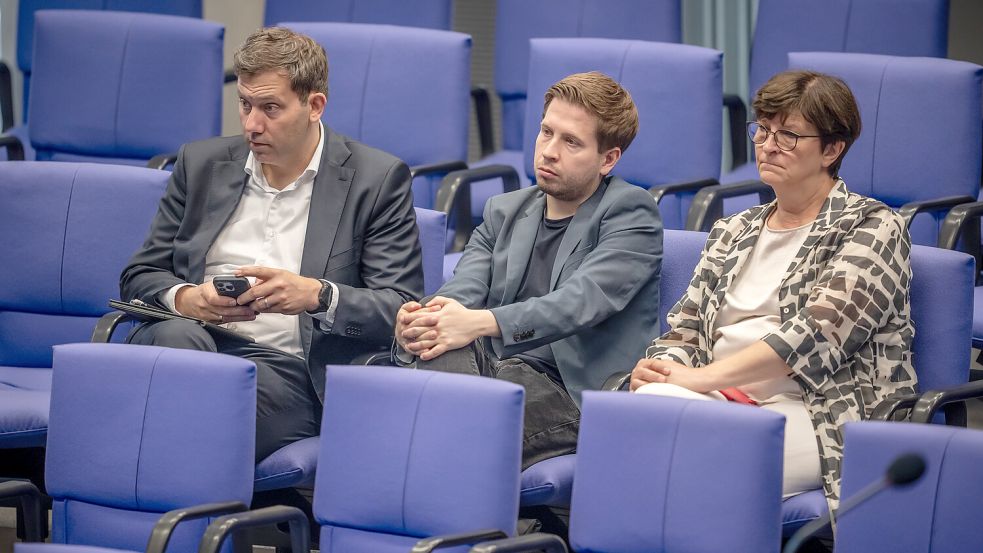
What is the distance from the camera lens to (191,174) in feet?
9.21

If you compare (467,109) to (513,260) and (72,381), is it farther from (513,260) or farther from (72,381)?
(72,381)

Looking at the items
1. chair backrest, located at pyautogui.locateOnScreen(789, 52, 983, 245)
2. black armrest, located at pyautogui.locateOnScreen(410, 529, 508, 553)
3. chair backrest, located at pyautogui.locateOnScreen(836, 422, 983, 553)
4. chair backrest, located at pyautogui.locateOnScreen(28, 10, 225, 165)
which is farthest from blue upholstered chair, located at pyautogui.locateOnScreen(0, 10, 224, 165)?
chair backrest, located at pyautogui.locateOnScreen(836, 422, 983, 553)

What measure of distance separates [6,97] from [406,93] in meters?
1.43

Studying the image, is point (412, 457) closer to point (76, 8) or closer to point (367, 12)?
point (367, 12)

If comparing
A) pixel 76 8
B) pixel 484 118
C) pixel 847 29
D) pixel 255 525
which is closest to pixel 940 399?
pixel 255 525

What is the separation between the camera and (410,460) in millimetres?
2117

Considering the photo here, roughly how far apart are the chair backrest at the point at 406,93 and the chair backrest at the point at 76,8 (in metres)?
0.78

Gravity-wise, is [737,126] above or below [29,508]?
above

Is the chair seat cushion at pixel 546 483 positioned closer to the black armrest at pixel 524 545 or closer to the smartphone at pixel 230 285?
the black armrest at pixel 524 545

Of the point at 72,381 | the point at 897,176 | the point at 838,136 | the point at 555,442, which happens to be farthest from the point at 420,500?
the point at 897,176

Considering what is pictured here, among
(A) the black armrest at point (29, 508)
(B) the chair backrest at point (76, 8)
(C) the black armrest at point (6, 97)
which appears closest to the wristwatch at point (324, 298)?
(A) the black armrest at point (29, 508)

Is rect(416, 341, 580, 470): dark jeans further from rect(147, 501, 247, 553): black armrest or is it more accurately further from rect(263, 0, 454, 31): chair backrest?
rect(263, 0, 454, 31): chair backrest

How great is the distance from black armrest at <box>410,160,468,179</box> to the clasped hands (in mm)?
951

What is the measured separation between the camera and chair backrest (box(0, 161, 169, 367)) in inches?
118
